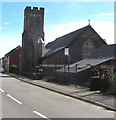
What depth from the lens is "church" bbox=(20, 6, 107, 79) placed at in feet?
132

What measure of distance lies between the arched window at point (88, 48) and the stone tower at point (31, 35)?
10.2 meters

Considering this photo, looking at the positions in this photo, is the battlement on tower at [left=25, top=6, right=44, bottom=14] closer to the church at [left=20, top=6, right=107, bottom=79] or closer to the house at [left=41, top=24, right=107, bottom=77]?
the church at [left=20, top=6, right=107, bottom=79]

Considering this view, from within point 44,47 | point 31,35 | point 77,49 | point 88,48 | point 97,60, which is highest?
point 31,35

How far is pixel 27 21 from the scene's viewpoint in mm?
52562

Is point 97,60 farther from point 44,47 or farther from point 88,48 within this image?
point 44,47

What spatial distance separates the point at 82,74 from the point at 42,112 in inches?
555

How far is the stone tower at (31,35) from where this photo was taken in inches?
1944

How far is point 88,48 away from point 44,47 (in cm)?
1097

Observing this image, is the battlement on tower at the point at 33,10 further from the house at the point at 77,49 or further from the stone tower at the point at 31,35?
the house at the point at 77,49

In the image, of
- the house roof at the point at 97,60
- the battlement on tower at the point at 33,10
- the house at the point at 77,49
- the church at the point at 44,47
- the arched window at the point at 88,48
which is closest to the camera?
the house roof at the point at 97,60

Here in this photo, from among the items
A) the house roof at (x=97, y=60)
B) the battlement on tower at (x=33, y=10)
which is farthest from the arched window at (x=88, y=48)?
the battlement on tower at (x=33, y=10)

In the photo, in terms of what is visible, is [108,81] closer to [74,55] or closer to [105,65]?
[105,65]

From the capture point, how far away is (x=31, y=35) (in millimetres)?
51812

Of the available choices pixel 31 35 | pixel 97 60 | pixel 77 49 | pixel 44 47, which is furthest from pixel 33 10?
pixel 97 60
